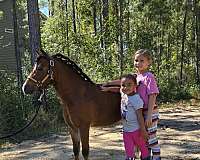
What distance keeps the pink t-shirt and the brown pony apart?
0.98 m

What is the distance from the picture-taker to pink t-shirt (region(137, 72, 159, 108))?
5.11 m

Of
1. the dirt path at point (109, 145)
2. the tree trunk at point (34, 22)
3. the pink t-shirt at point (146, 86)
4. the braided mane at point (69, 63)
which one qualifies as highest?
the tree trunk at point (34, 22)

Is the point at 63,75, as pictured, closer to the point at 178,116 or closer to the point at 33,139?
the point at 33,139

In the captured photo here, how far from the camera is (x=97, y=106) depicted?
6.03 meters

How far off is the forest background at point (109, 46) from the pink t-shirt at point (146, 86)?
608cm

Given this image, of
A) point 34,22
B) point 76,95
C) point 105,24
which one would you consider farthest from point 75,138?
point 105,24

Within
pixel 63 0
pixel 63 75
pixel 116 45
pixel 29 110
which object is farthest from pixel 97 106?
pixel 63 0

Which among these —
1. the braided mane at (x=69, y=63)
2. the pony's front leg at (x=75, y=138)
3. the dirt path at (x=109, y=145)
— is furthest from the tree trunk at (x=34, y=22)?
the pony's front leg at (x=75, y=138)

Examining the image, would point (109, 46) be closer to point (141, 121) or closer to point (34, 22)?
point (34, 22)

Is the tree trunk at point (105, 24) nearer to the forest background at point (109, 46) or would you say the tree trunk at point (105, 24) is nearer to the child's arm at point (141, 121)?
the forest background at point (109, 46)

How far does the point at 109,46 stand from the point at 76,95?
47.7ft

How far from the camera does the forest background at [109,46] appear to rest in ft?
37.7

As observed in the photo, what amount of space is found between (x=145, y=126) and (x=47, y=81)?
157 cm

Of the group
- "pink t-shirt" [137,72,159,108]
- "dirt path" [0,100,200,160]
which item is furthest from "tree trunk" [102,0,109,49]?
"pink t-shirt" [137,72,159,108]
